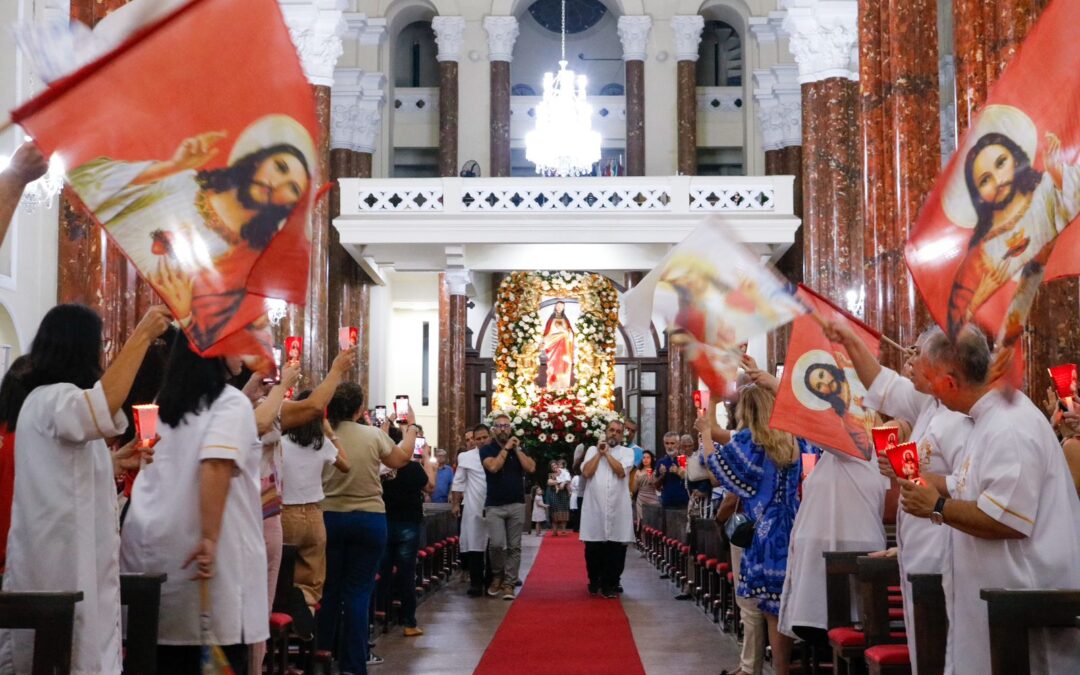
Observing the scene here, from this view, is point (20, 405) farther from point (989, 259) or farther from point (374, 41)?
point (374, 41)

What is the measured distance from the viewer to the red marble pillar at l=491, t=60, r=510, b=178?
1021 inches

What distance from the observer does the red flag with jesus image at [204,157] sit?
12.6 feet

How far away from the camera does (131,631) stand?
4602mm

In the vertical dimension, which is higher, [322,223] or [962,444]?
[322,223]

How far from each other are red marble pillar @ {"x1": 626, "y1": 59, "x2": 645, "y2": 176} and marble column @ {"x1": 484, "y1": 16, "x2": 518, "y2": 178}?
2385 millimetres

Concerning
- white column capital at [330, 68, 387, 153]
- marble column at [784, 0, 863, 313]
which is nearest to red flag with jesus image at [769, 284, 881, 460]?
marble column at [784, 0, 863, 313]

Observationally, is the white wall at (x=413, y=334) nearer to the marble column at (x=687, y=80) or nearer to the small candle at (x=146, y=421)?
the marble column at (x=687, y=80)

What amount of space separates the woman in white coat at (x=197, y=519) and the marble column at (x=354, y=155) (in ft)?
65.2

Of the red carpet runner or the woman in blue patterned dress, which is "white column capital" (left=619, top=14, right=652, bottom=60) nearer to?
the red carpet runner

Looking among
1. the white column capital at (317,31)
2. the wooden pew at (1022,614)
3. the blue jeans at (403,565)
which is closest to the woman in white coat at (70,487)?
the wooden pew at (1022,614)

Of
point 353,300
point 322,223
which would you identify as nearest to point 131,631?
point 322,223

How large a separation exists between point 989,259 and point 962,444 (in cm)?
66

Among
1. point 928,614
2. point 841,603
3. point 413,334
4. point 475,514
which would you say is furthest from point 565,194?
point 928,614

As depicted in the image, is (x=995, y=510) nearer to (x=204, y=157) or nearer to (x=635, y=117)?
(x=204, y=157)
